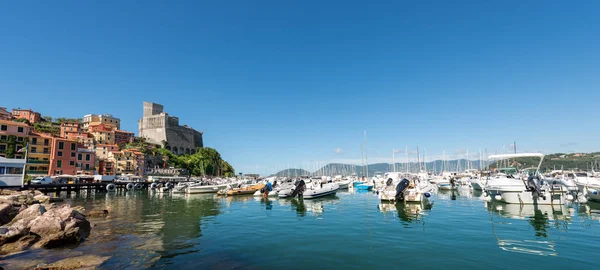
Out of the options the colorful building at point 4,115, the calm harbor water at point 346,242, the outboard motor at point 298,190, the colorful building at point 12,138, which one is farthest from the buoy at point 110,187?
the colorful building at point 4,115

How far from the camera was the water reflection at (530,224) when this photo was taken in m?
11.3

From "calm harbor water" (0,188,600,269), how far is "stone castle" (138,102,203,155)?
10044 centimetres

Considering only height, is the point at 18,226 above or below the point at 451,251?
above

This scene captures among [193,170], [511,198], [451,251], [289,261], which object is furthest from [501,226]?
[193,170]

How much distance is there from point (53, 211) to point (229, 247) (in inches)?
350

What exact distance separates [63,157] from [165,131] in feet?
168

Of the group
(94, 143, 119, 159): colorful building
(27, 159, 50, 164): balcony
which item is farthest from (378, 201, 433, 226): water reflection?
(94, 143, 119, 159): colorful building

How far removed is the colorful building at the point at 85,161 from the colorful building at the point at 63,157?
114cm

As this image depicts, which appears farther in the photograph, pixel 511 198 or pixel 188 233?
pixel 511 198

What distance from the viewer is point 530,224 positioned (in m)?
16.1

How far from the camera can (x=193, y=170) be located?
4139 inches

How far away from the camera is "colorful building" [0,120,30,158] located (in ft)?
176

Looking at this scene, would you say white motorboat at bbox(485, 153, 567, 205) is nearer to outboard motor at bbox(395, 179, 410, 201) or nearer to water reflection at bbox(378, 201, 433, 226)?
water reflection at bbox(378, 201, 433, 226)

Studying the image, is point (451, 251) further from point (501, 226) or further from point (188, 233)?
point (188, 233)
